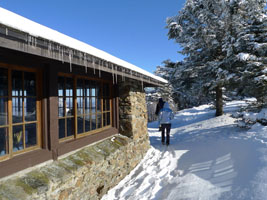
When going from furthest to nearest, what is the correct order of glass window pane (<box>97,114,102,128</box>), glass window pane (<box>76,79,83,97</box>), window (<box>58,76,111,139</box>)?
glass window pane (<box>97,114,102,128</box>)
glass window pane (<box>76,79,83,97</box>)
window (<box>58,76,111,139</box>)

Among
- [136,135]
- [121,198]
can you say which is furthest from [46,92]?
[136,135]

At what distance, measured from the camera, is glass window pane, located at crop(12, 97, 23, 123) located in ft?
7.69

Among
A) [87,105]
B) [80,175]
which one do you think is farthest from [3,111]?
[87,105]

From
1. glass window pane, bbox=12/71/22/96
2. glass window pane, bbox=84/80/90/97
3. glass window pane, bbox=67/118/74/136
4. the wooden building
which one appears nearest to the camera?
the wooden building

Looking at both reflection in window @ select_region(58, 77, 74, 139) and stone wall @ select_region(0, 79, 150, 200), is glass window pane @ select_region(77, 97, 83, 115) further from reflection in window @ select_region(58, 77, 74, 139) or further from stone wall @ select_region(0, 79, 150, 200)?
stone wall @ select_region(0, 79, 150, 200)

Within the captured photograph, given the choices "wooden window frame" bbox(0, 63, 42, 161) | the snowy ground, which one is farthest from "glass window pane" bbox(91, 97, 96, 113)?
the snowy ground

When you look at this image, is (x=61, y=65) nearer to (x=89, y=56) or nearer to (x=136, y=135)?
(x=89, y=56)

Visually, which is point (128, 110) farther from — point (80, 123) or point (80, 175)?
point (80, 175)

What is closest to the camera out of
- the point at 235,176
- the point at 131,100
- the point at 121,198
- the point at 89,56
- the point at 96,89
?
the point at 89,56

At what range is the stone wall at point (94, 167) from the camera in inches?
84.4

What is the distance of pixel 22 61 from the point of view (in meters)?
2.30

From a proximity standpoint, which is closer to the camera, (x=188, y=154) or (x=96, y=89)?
(x=96, y=89)

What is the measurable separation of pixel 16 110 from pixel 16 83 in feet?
1.19

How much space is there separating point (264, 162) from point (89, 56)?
3.34 metres
